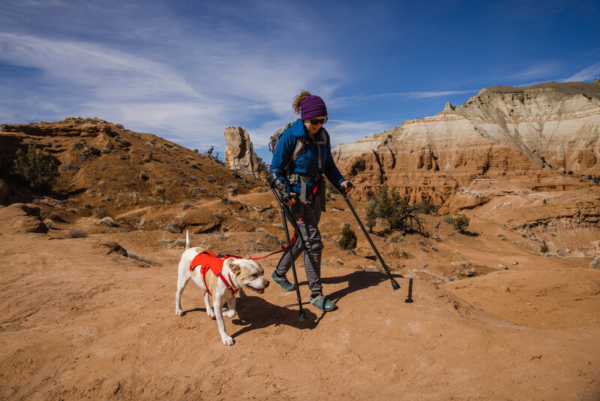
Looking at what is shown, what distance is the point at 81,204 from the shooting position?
2195 cm

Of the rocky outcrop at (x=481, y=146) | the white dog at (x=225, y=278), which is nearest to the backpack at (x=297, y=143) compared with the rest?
the white dog at (x=225, y=278)

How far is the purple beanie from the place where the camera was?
4.05 metres

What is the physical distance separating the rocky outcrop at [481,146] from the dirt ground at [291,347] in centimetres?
6396

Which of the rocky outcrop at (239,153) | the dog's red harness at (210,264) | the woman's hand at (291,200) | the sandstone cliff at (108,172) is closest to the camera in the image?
the dog's red harness at (210,264)

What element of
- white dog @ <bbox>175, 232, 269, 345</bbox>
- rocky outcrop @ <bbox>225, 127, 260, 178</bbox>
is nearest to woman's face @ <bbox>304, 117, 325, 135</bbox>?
white dog @ <bbox>175, 232, 269, 345</bbox>

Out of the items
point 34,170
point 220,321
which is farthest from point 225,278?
point 34,170

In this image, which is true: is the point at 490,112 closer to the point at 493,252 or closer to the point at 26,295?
the point at 493,252

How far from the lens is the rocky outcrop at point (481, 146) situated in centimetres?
6384

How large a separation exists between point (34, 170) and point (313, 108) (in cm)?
2746

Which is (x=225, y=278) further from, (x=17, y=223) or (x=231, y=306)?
(x=17, y=223)

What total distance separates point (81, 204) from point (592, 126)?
96159mm

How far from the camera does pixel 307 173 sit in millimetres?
4234

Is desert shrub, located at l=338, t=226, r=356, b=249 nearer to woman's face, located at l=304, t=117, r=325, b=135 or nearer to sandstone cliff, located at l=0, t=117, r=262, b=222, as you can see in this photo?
sandstone cliff, located at l=0, t=117, r=262, b=222

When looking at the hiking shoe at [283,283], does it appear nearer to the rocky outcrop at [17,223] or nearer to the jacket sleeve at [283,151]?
the jacket sleeve at [283,151]
